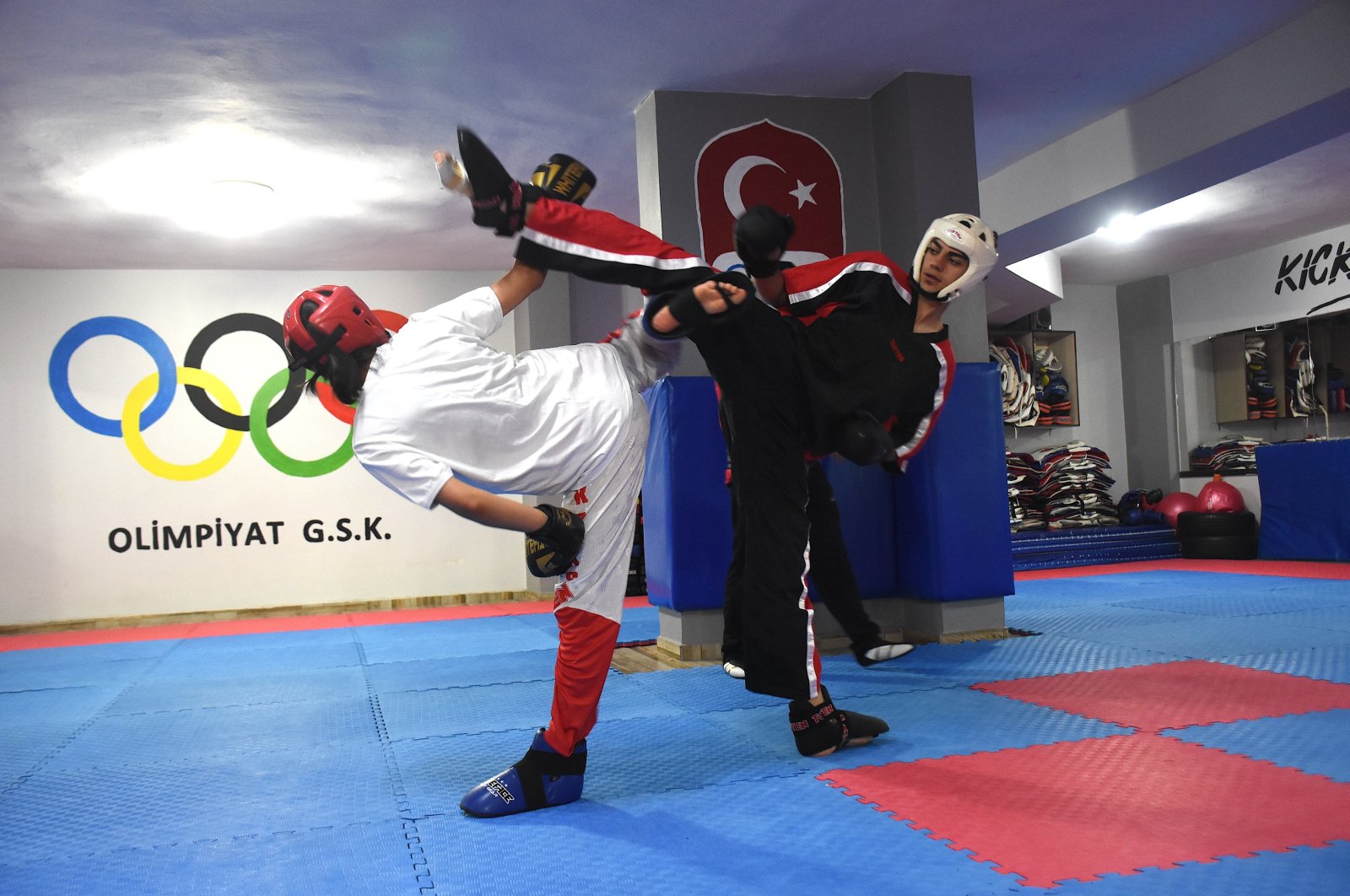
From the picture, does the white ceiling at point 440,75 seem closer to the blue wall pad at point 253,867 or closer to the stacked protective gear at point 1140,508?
the blue wall pad at point 253,867

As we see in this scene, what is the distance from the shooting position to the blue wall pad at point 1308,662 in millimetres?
3361

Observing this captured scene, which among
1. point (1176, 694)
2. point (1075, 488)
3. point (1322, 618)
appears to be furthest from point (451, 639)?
point (1075, 488)

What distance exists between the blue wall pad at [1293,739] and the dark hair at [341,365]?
94.0 inches

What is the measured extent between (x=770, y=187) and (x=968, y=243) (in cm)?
189

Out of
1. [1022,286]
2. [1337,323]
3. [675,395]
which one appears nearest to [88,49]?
[675,395]

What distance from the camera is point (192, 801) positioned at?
256 cm

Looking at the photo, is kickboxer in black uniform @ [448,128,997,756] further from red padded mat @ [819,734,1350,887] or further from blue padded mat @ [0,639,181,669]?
blue padded mat @ [0,639,181,669]

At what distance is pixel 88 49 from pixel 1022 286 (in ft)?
23.2

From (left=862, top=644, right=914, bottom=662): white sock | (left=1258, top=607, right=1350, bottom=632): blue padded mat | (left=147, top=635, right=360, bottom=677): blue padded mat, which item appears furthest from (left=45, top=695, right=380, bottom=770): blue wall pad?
(left=1258, top=607, right=1350, bottom=632): blue padded mat

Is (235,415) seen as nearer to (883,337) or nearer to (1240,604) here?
(883,337)

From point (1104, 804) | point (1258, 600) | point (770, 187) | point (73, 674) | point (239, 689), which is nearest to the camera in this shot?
point (1104, 804)

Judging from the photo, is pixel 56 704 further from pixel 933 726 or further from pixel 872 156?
pixel 872 156

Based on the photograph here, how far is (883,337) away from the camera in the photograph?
3.06 m

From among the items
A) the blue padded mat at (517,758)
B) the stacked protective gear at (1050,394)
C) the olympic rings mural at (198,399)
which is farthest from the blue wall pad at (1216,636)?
the olympic rings mural at (198,399)
